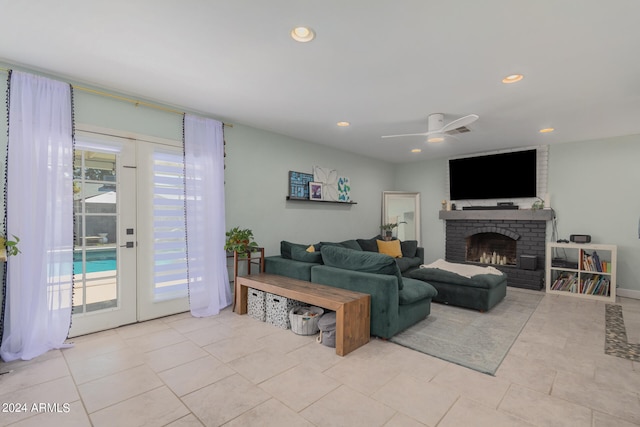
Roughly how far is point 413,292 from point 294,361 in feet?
4.94

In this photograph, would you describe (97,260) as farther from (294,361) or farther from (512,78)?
(512,78)

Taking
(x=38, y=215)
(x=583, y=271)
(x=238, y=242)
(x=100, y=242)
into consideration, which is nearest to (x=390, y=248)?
(x=583, y=271)

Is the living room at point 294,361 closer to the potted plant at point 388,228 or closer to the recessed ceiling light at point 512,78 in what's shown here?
the recessed ceiling light at point 512,78

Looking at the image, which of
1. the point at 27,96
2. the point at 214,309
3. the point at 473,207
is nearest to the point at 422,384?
the point at 214,309

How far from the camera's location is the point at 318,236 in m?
5.60

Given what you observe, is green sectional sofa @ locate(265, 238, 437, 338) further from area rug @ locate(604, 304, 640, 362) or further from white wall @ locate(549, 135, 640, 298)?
white wall @ locate(549, 135, 640, 298)

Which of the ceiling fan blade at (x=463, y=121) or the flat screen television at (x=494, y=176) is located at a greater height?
the ceiling fan blade at (x=463, y=121)

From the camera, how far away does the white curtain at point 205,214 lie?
3.80 metres

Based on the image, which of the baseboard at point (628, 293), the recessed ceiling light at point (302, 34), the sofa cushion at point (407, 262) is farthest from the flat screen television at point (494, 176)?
the recessed ceiling light at point (302, 34)

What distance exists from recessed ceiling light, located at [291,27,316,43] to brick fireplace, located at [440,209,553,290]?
17.0ft

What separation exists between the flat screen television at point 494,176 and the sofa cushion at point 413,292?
338 centimetres

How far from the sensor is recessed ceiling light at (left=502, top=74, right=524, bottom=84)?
280 cm

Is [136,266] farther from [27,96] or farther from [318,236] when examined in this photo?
[318,236]

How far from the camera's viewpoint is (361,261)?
3.39 meters
